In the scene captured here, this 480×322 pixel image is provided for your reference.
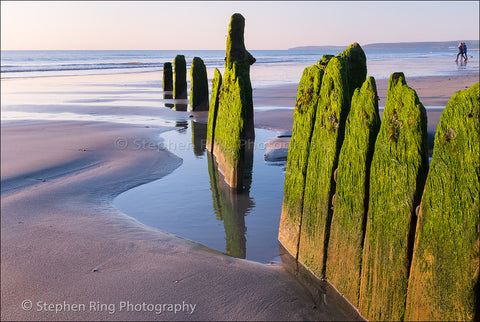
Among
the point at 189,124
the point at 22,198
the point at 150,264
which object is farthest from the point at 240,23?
the point at 150,264

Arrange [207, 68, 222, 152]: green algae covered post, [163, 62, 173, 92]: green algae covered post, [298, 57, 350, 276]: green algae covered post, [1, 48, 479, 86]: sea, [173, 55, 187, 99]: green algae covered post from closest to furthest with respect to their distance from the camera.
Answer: [298, 57, 350, 276]: green algae covered post → [207, 68, 222, 152]: green algae covered post → [173, 55, 187, 99]: green algae covered post → [163, 62, 173, 92]: green algae covered post → [1, 48, 479, 86]: sea

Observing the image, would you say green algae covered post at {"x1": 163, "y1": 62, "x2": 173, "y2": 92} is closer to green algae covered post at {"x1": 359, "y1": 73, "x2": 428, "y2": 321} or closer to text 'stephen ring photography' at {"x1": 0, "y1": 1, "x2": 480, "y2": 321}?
text 'stephen ring photography' at {"x1": 0, "y1": 1, "x2": 480, "y2": 321}

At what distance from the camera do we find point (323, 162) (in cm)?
379

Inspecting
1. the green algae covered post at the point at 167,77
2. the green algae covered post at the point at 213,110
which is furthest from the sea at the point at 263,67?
the green algae covered post at the point at 213,110

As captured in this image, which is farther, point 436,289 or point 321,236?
point 321,236

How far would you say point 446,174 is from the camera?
8.09ft

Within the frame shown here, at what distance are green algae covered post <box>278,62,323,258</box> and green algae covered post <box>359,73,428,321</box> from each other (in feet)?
3.54

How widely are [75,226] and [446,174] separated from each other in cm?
399

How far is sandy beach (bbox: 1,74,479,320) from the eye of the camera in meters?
3.34

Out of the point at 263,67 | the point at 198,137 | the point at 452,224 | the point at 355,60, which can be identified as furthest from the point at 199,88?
the point at 263,67

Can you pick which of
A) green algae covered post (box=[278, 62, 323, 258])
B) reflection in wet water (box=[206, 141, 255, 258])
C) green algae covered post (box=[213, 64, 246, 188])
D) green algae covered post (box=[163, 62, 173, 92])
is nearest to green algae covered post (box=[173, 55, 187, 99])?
green algae covered post (box=[163, 62, 173, 92])

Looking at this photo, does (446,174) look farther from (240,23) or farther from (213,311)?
(240,23)

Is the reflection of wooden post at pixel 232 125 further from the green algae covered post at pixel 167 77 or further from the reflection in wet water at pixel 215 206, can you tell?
the green algae covered post at pixel 167 77

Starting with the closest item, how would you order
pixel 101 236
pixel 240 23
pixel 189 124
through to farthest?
pixel 101 236 < pixel 240 23 < pixel 189 124
